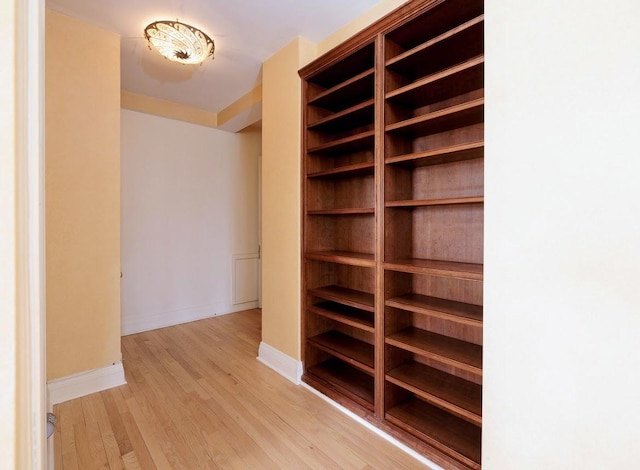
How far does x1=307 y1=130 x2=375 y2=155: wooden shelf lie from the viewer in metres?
1.96

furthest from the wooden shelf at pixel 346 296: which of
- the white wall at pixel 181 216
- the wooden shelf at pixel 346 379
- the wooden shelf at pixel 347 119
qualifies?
the white wall at pixel 181 216

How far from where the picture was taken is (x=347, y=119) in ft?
7.09

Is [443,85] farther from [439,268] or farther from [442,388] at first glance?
[442,388]

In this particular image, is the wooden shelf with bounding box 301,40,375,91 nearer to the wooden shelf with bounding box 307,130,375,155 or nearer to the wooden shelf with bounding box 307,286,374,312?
the wooden shelf with bounding box 307,130,375,155

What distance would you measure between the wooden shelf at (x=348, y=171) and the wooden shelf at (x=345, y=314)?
3.36 ft

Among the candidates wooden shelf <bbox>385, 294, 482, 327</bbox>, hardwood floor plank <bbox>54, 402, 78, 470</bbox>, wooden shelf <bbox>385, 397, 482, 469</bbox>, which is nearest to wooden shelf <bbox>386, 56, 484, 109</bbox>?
wooden shelf <bbox>385, 294, 482, 327</bbox>

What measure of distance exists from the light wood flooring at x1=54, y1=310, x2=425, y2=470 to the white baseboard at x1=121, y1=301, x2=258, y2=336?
2.63 ft

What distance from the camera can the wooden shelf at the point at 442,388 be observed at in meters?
1.46

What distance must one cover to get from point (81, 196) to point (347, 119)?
201 cm

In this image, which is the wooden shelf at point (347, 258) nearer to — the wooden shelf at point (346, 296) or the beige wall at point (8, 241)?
the wooden shelf at point (346, 296)

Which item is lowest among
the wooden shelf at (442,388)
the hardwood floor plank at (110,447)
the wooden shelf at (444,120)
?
the hardwood floor plank at (110,447)

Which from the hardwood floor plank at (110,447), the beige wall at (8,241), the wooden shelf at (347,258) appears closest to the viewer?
the beige wall at (8,241)
